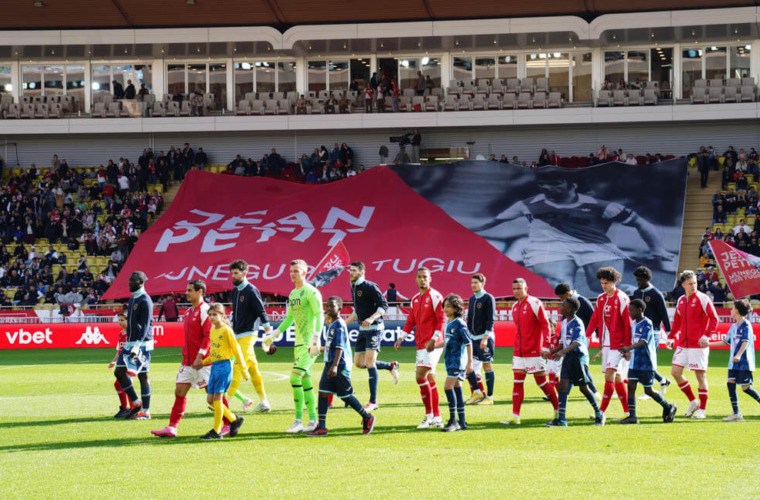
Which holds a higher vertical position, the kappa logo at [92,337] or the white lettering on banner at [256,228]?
the white lettering on banner at [256,228]

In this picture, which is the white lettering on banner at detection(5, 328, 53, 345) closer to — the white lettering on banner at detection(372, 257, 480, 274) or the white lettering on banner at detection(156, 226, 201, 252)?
the white lettering on banner at detection(156, 226, 201, 252)

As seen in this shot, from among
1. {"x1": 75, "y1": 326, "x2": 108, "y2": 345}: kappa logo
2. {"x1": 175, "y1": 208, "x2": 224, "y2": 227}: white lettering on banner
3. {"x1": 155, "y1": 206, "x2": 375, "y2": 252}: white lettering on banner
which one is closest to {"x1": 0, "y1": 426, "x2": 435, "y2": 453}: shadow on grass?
{"x1": 75, "y1": 326, "x2": 108, "y2": 345}: kappa logo

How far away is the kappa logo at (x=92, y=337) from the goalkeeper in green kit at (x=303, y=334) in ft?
69.5

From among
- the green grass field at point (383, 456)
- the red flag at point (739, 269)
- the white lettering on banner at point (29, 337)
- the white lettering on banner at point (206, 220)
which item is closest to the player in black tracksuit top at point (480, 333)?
the green grass field at point (383, 456)

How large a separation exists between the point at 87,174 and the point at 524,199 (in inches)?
864

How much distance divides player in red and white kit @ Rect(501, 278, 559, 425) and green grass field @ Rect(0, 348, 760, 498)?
47 centimetres

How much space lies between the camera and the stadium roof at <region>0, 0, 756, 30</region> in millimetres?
46031

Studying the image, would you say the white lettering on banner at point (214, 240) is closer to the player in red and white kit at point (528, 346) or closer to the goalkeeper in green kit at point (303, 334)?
the goalkeeper in green kit at point (303, 334)

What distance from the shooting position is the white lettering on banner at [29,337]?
33562 mm

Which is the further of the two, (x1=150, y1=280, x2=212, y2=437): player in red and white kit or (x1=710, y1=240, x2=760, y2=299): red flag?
(x1=710, y1=240, x2=760, y2=299): red flag

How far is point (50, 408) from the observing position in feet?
53.6

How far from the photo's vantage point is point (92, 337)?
33.6 meters

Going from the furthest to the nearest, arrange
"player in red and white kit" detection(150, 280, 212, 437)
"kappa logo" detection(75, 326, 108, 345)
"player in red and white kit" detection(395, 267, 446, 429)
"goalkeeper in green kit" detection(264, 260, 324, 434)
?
"kappa logo" detection(75, 326, 108, 345), "player in red and white kit" detection(395, 267, 446, 429), "goalkeeper in green kit" detection(264, 260, 324, 434), "player in red and white kit" detection(150, 280, 212, 437)

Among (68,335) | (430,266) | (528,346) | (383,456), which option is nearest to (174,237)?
(68,335)
